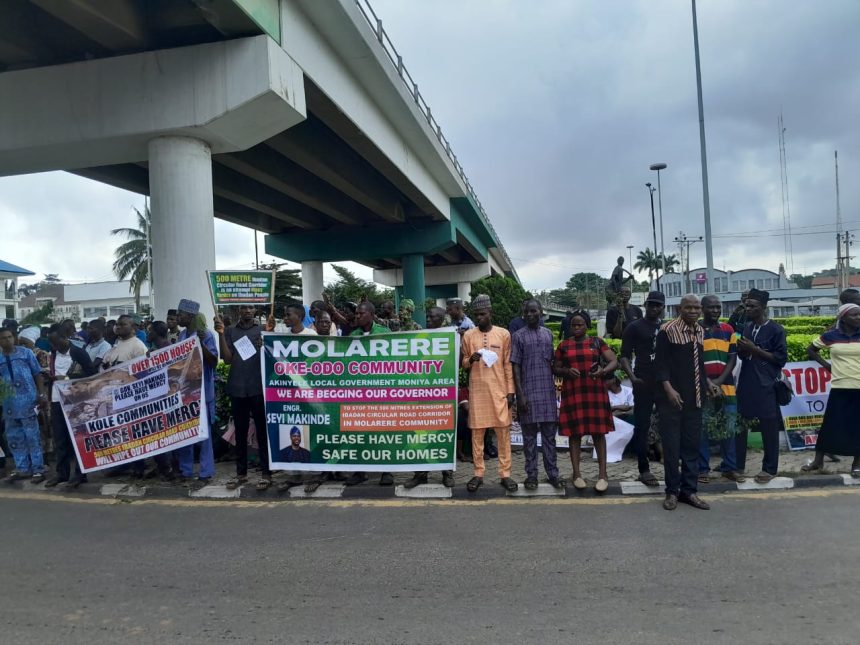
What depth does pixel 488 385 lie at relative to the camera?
19.1 ft

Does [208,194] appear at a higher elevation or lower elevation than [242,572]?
higher

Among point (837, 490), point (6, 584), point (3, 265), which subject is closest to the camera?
point (6, 584)

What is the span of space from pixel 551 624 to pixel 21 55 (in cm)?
1175

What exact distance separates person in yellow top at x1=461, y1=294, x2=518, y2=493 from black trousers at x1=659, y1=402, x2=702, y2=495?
56.7 inches

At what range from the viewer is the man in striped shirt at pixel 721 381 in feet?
19.3

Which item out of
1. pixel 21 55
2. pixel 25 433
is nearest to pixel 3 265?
pixel 21 55

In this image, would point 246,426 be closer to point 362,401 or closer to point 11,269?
point 362,401

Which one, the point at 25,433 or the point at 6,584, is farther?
the point at 25,433

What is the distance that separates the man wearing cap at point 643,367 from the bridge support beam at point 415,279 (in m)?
21.9

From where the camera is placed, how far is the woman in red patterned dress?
572 cm

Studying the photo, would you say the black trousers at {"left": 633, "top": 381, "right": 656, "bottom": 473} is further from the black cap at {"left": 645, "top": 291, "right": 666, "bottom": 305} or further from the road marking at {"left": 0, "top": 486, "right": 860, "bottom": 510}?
the black cap at {"left": 645, "top": 291, "right": 666, "bottom": 305}

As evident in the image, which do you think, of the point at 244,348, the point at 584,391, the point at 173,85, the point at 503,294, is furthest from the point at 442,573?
the point at 503,294

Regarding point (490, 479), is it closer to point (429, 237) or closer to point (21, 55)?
point (21, 55)

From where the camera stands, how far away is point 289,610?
137 inches
